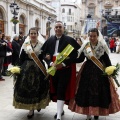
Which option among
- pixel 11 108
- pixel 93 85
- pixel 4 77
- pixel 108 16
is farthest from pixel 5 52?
pixel 108 16

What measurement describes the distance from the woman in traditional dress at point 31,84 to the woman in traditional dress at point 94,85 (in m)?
0.51

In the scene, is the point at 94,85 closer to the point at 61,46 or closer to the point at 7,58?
the point at 61,46

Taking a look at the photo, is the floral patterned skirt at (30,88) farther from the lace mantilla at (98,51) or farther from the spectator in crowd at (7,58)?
the spectator in crowd at (7,58)

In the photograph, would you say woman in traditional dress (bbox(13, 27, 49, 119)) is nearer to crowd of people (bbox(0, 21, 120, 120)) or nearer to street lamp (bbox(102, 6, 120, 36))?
crowd of people (bbox(0, 21, 120, 120))

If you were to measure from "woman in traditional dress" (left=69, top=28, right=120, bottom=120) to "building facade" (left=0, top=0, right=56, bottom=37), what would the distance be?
1379 cm

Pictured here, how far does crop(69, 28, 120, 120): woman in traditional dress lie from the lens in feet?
13.3

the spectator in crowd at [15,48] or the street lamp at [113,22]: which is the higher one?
the street lamp at [113,22]

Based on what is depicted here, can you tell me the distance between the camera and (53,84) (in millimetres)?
4293

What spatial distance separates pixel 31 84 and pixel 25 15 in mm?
22509

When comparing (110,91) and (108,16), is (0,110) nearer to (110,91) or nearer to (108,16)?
(110,91)

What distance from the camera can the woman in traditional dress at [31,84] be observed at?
418 cm

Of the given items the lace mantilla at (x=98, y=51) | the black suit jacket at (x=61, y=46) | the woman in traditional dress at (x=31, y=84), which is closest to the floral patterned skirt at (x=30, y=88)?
the woman in traditional dress at (x=31, y=84)

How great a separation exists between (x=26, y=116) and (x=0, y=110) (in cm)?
63

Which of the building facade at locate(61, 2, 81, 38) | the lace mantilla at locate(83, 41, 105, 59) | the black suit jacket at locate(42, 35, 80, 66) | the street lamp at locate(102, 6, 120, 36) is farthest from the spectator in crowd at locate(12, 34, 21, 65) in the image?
the building facade at locate(61, 2, 81, 38)
